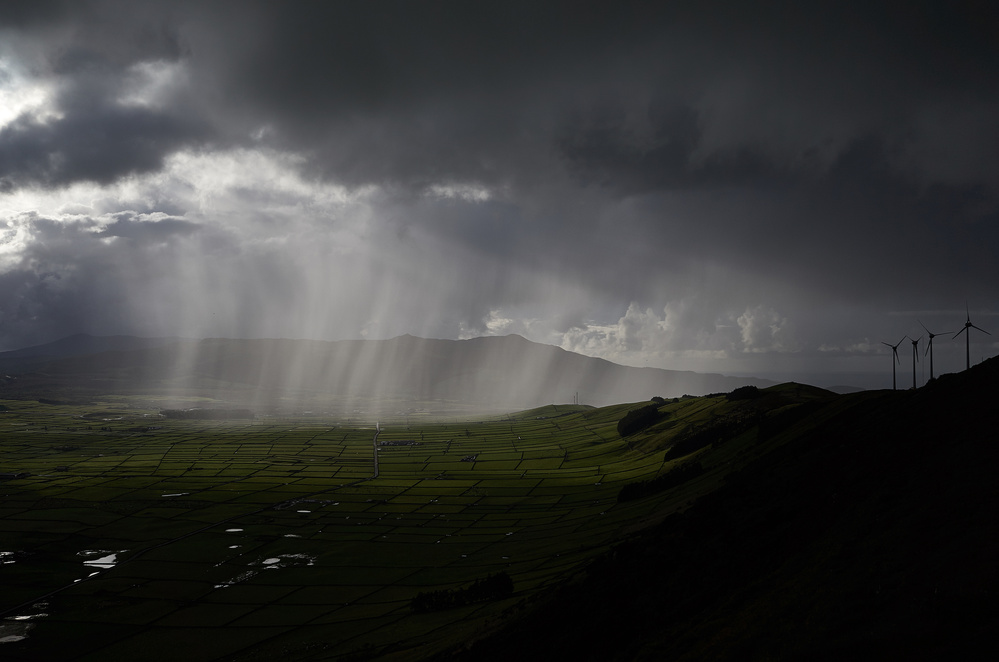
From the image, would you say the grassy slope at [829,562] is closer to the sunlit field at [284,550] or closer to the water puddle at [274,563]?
the sunlit field at [284,550]

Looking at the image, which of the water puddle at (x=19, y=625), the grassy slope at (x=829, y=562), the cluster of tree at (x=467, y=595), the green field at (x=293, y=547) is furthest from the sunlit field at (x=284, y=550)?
the grassy slope at (x=829, y=562)

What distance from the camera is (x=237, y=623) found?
6538 centimetres

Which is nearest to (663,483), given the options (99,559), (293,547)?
(293,547)

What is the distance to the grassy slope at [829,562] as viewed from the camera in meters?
25.5

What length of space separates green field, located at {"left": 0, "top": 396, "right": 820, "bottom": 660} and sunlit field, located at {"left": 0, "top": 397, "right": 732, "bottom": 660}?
15.4 inches

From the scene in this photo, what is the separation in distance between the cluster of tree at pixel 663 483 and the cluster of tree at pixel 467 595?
44.2 m

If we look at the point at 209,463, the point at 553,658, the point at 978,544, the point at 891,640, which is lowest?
the point at 209,463

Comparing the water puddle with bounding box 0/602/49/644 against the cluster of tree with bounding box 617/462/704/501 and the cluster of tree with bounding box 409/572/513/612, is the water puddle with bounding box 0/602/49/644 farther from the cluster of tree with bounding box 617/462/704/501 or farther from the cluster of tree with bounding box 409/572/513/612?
the cluster of tree with bounding box 617/462/704/501

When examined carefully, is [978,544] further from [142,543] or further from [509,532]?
[142,543]

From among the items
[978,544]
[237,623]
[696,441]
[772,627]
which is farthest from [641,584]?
[696,441]

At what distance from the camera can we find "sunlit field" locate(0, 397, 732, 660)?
6078 cm

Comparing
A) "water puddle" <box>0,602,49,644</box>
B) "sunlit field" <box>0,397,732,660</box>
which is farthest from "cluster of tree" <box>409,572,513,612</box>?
"water puddle" <box>0,602,49,644</box>

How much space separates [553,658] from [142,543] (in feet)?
316

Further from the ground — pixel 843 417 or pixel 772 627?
pixel 843 417
